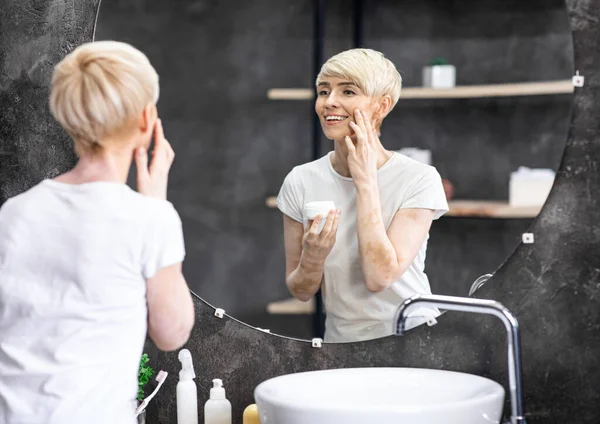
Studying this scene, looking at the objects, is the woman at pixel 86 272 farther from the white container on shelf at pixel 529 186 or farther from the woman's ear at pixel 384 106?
the white container on shelf at pixel 529 186

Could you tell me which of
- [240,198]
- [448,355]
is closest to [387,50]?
[240,198]

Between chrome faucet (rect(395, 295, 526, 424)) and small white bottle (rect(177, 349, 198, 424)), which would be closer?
chrome faucet (rect(395, 295, 526, 424))

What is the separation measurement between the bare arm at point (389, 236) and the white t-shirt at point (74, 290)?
45 centimetres

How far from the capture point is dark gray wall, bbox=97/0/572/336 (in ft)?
4.99

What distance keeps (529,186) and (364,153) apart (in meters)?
0.32

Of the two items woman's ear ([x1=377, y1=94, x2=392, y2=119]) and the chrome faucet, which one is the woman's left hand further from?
the chrome faucet

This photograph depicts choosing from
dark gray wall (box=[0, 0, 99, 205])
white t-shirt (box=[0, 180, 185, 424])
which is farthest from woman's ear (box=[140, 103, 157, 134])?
dark gray wall (box=[0, 0, 99, 205])

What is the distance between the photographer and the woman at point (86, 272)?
4.04 ft

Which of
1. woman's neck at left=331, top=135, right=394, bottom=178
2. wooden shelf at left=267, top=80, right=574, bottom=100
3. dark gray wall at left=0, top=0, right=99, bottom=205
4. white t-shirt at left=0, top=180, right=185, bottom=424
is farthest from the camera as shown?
dark gray wall at left=0, top=0, right=99, bottom=205

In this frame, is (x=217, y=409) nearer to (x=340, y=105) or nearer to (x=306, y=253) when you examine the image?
(x=306, y=253)

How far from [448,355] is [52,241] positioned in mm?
812

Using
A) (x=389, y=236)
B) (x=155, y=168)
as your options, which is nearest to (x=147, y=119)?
(x=155, y=168)

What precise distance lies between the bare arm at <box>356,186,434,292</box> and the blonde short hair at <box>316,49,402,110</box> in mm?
198

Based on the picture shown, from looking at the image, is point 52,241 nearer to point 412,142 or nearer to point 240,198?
point 240,198
